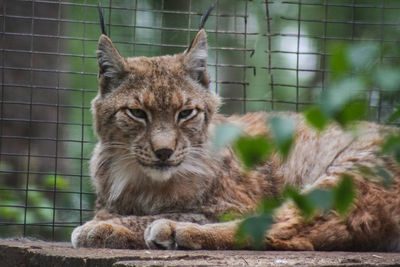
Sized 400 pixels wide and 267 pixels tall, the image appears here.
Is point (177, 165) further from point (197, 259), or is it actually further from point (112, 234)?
point (197, 259)

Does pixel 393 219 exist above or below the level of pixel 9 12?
below

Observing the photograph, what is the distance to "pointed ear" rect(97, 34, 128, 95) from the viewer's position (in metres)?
4.57

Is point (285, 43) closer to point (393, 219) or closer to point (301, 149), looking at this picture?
point (301, 149)

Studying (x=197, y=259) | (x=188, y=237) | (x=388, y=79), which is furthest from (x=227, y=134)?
(x=188, y=237)

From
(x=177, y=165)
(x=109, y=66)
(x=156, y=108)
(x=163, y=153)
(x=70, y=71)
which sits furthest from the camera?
(x=70, y=71)

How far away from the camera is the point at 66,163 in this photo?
24.2 ft

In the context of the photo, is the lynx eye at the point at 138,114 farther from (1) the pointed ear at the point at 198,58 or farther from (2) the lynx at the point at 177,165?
(1) the pointed ear at the point at 198,58

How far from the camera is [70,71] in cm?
604

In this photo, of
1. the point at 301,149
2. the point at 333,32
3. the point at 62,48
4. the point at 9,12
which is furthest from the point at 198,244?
the point at 333,32

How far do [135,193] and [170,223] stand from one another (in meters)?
0.81

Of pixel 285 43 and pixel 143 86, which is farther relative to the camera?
pixel 285 43

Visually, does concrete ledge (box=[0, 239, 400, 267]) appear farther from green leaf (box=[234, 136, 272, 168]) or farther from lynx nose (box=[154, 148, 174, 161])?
green leaf (box=[234, 136, 272, 168])

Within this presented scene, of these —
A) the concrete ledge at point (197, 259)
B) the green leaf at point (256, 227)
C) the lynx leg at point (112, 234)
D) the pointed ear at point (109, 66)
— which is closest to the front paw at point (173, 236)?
the lynx leg at point (112, 234)

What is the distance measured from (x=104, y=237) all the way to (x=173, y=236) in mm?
486
